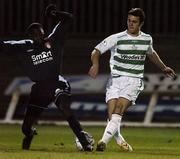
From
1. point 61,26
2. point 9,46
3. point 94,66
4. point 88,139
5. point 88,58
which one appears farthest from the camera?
point 88,58

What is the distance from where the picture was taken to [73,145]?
12859 mm

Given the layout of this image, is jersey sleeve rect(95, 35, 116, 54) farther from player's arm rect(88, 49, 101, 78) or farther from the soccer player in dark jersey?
the soccer player in dark jersey

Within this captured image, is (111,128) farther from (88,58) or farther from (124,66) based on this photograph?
(88,58)

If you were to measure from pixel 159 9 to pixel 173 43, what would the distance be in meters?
1.08

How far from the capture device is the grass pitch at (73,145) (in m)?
10.2

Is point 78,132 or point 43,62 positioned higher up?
point 43,62

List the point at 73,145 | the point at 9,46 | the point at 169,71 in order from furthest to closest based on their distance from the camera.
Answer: the point at 73,145 < the point at 169,71 < the point at 9,46

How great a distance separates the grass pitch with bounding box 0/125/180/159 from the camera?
33.3ft

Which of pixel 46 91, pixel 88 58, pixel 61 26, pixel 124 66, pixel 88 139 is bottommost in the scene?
pixel 88 58

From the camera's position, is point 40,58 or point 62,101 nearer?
point 62,101

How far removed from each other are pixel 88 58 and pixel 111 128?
9.69 metres

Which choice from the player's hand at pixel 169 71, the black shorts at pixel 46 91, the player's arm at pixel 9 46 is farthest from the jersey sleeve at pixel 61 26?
the player's hand at pixel 169 71

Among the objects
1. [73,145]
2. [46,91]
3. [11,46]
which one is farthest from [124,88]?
[73,145]

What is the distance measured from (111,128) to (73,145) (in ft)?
6.81
